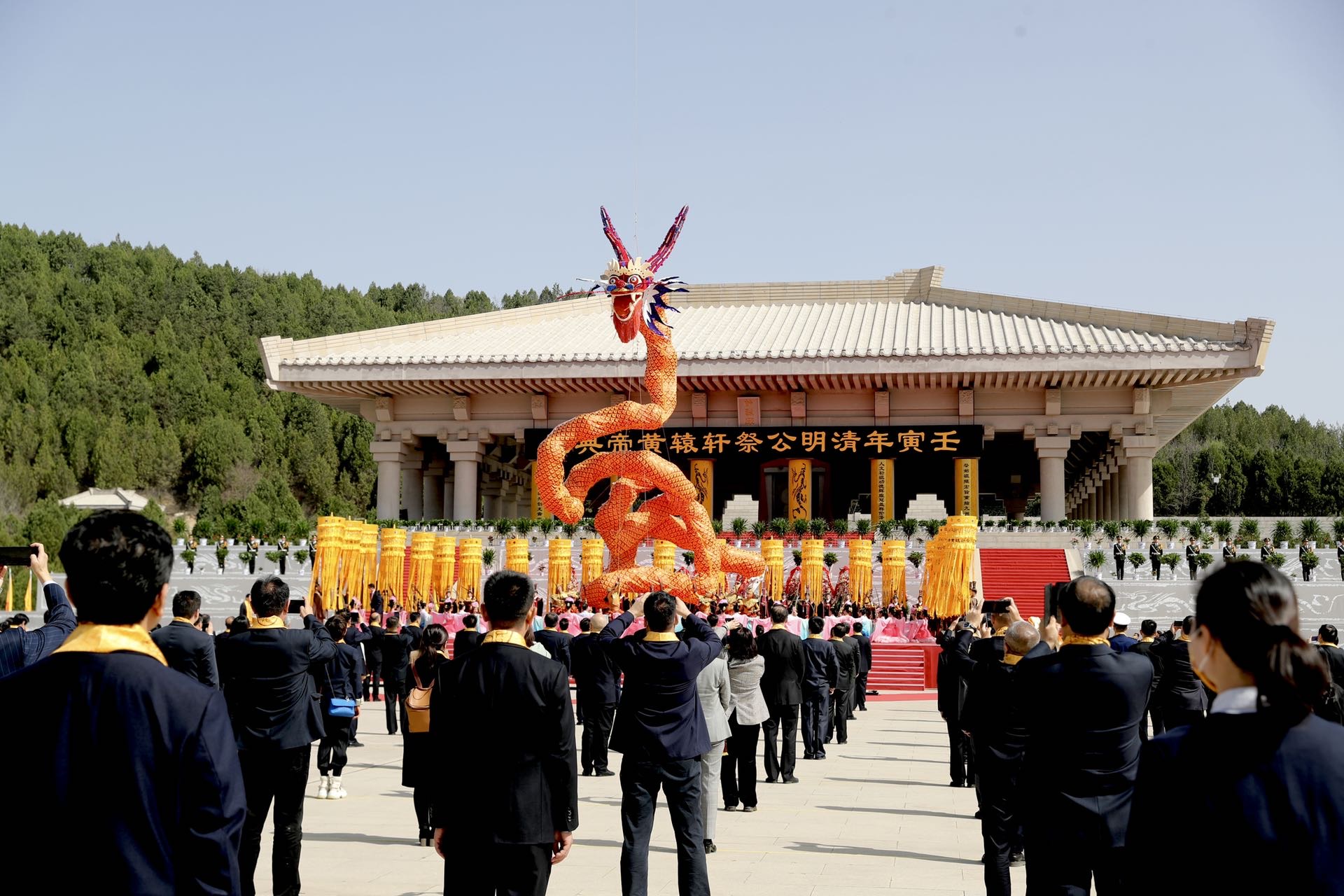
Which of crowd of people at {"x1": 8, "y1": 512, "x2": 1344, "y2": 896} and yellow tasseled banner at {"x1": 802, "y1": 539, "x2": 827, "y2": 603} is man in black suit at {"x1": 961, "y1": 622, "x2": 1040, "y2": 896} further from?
yellow tasseled banner at {"x1": 802, "y1": 539, "x2": 827, "y2": 603}

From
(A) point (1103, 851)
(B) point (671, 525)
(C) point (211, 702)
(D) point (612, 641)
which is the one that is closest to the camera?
(C) point (211, 702)

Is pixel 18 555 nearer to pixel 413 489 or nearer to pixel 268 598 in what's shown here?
pixel 268 598

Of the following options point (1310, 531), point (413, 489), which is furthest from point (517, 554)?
point (1310, 531)

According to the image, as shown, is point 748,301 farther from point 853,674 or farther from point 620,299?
point 853,674

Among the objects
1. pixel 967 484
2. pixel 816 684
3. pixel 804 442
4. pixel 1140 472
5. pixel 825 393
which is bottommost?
pixel 816 684

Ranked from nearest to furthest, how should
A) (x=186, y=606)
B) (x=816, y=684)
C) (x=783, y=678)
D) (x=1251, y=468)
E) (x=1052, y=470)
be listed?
(x=186, y=606) → (x=783, y=678) → (x=816, y=684) → (x=1052, y=470) → (x=1251, y=468)

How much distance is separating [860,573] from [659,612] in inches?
612

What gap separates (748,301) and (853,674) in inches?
927

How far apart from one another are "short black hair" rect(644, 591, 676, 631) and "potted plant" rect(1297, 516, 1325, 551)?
2077cm

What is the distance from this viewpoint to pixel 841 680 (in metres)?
12.3

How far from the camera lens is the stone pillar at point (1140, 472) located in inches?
1097

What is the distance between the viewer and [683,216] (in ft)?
59.6

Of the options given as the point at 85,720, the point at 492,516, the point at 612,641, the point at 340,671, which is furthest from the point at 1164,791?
the point at 492,516

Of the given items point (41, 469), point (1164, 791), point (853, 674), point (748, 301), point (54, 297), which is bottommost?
point (853, 674)
